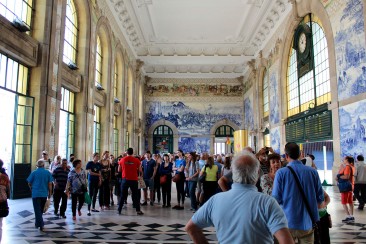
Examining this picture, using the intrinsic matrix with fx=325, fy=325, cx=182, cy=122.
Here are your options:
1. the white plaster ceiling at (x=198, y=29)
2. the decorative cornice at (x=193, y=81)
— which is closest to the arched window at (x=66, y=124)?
the white plaster ceiling at (x=198, y=29)

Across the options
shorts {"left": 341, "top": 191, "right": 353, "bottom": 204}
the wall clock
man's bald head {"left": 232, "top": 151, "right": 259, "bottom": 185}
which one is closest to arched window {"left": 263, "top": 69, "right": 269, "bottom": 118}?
the wall clock

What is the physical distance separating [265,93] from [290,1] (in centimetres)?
851

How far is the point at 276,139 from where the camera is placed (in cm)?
1948

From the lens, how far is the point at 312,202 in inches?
126

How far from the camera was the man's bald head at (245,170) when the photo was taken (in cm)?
191

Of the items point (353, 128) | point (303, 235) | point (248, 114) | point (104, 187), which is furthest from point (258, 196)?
point (248, 114)

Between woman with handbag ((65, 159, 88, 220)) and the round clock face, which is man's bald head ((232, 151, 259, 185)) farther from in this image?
the round clock face

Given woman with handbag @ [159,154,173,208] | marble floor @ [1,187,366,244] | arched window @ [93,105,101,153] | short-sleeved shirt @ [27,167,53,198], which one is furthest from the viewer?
arched window @ [93,105,101,153]

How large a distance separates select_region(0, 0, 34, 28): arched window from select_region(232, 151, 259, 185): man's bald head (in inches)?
352

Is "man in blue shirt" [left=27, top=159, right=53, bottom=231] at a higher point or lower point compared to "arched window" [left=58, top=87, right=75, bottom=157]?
lower

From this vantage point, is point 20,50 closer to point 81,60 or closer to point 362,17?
point 81,60

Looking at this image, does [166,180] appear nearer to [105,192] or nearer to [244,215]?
[105,192]

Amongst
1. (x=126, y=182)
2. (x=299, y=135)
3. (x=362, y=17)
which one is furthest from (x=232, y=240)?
(x=299, y=135)

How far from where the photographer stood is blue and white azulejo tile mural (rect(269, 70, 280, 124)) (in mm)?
19484
